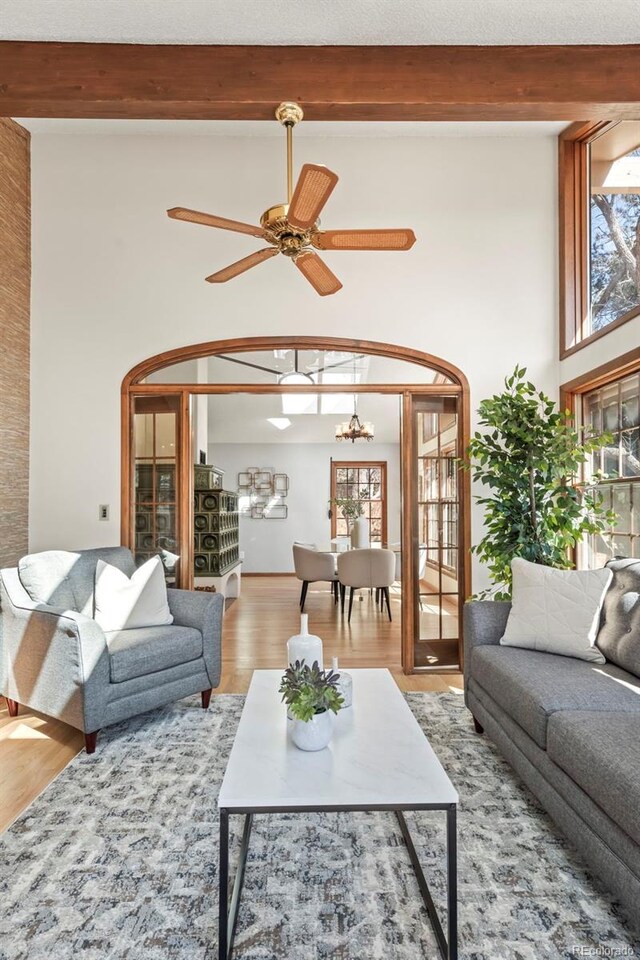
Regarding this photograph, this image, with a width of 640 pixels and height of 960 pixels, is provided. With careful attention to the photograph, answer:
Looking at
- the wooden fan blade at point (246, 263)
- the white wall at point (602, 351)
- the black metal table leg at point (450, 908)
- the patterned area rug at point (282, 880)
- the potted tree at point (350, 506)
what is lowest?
the patterned area rug at point (282, 880)

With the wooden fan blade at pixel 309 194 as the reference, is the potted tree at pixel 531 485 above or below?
below

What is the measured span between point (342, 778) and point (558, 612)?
158 cm

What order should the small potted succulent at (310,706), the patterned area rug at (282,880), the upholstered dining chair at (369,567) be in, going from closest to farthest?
the patterned area rug at (282,880) → the small potted succulent at (310,706) → the upholstered dining chair at (369,567)

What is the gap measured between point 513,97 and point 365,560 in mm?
4091

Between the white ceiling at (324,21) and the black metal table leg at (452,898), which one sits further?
the white ceiling at (324,21)

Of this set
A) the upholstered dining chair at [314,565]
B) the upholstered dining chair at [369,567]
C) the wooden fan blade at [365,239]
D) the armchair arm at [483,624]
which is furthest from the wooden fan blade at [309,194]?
the upholstered dining chair at [314,565]

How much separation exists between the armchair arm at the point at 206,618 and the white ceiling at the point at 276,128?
3.22m

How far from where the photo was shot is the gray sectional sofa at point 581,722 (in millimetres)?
1596

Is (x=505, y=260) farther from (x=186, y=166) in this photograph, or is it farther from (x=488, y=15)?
(x=186, y=166)

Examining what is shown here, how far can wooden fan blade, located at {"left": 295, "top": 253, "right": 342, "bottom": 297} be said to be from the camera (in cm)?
277

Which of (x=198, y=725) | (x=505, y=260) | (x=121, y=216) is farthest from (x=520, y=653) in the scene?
(x=121, y=216)

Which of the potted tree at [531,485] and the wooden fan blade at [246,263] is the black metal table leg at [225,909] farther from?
the potted tree at [531,485]

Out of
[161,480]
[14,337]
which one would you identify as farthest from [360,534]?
[14,337]

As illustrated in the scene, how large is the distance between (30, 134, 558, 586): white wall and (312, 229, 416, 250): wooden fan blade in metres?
1.53
